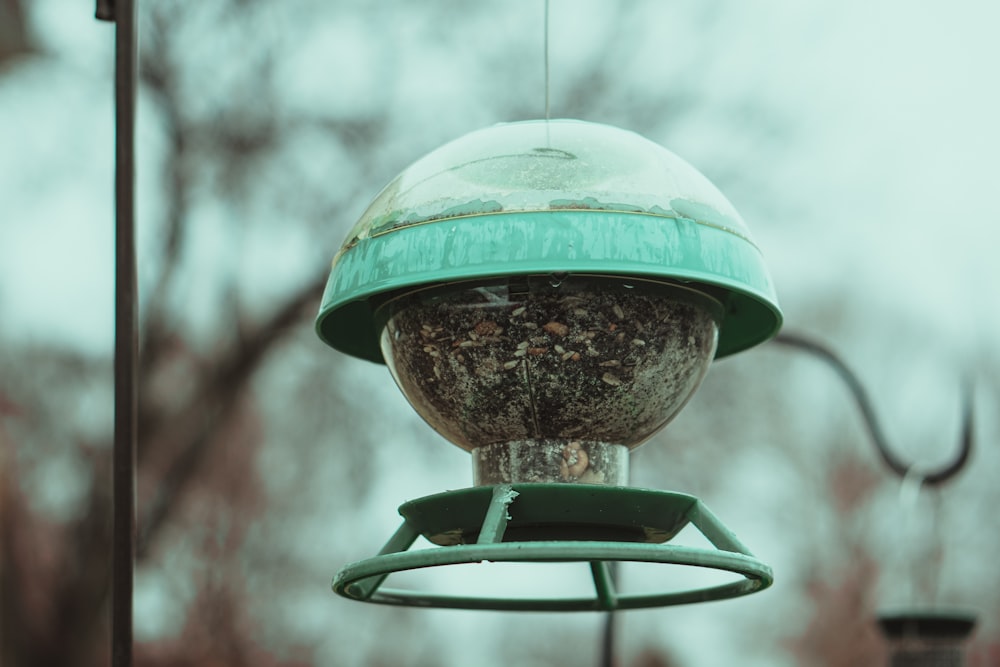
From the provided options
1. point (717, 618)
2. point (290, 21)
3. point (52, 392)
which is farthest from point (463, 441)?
point (717, 618)

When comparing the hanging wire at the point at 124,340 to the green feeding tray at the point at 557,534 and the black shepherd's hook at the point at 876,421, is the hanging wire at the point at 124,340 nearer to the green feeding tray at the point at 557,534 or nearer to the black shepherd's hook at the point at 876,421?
the green feeding tray at the point at 557,534

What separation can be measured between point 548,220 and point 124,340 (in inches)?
37.5

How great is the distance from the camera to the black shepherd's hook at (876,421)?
518 cm

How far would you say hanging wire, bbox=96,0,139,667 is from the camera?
8.36ft

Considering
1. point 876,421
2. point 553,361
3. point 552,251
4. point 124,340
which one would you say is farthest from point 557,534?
point 876,421

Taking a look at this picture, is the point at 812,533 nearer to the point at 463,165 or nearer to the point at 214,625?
the point at 214,625

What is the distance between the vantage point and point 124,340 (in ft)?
8.78

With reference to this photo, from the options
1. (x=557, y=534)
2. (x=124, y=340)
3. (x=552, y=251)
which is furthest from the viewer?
(x=124, y=340)

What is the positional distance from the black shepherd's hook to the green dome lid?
259 centimetres

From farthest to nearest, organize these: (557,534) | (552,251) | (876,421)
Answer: (876,421) < (557,534) < (552,251)

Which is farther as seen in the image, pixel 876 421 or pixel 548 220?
pixel 876 421

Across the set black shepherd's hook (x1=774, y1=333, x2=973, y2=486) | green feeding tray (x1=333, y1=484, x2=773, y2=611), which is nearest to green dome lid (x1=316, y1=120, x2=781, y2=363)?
green feeding tray (x1=333, y1=484, x2=773, y2=611)

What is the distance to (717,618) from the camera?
69.8 ft

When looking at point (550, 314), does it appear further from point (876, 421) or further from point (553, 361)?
point (876, 421)
